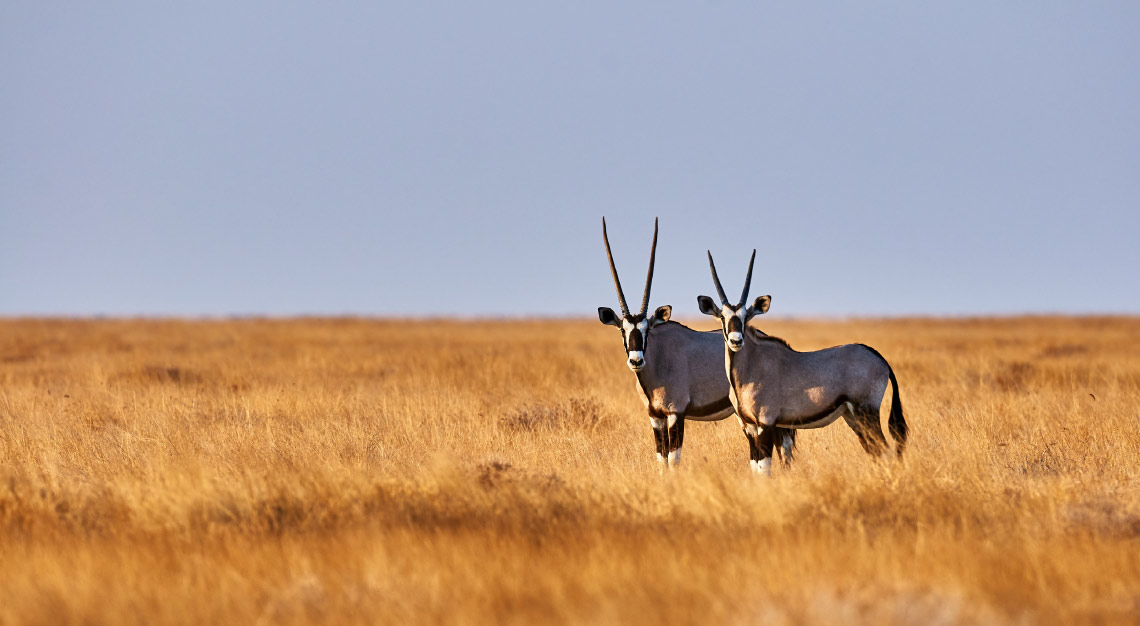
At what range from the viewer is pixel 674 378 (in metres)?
10.3

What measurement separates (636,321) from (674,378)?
869mm

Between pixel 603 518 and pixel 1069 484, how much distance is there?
3.83 metres

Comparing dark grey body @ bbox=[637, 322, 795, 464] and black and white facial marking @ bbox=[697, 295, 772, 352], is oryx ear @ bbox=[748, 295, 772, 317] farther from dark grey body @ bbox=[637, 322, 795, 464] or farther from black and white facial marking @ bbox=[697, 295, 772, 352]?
dark grey body @ bbox=[637, 322, 795, 464]

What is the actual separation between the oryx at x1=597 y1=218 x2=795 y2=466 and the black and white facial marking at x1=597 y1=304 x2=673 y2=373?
0.01 metres

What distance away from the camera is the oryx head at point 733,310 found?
29.2ft

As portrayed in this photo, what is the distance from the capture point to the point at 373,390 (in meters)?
17.9

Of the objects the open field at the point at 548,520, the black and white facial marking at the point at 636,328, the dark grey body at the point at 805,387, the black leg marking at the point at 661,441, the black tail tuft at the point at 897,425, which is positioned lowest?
the open field at the point at 548,520

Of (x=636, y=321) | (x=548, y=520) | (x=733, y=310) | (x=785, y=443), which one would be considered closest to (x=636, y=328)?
(x=636, y=321)

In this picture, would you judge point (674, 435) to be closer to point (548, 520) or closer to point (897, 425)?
point (897, 425)

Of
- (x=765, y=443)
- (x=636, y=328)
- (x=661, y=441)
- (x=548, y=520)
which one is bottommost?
(x=548, y=520)

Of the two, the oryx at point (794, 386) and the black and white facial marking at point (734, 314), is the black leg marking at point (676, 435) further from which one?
the black and white facial marking at point (734, 314)

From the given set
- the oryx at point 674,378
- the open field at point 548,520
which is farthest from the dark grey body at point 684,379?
the open field at point 548,520

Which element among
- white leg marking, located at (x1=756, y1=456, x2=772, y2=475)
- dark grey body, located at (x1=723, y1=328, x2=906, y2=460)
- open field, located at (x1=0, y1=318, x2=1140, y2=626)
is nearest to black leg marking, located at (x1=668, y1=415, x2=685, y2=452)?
open field, located at (x1=0, y1=318, x2=1140, y2=626)

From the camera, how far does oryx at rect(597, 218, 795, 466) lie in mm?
10125
